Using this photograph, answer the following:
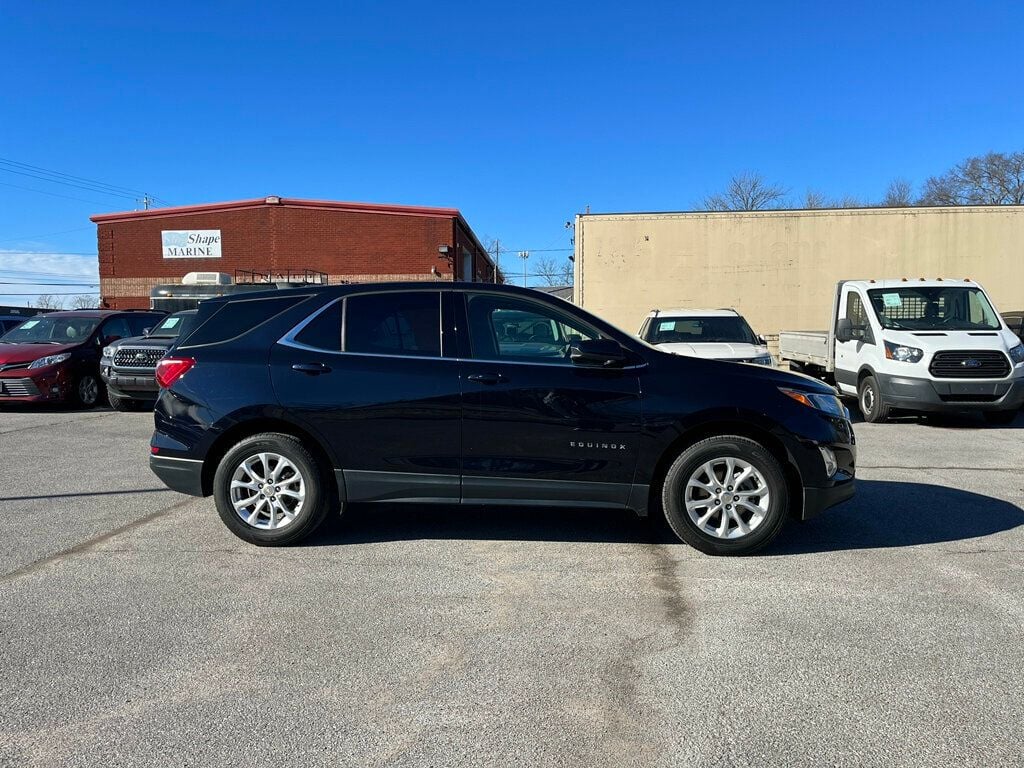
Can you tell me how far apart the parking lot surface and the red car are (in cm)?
732

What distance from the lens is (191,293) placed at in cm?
1905

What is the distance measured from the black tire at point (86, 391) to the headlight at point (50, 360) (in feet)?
1.38

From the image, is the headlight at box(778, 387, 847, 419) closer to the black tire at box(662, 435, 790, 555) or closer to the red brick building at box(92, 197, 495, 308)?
the black tire at box(662, 435, 790, 555)

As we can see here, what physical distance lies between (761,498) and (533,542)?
1.53m

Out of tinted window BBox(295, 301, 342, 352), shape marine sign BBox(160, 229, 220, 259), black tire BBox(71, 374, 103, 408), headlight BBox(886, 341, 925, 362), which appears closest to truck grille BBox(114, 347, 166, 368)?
black tire BBox(71, 374, 103, 408)

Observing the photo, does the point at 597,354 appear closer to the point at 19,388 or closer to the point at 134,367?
the point at 134,367

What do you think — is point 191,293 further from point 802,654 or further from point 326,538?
point 802,654

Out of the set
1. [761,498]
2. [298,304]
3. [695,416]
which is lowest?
[761,498]

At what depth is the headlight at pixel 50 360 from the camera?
12062 millimetres

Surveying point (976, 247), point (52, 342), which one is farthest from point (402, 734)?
point (976, 247)

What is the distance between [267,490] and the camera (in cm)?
486

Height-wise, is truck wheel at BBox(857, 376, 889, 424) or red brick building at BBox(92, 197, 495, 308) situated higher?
red brick building at BBox(92, 197, 495, 308)

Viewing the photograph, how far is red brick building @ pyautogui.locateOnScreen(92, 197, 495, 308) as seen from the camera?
104 feet

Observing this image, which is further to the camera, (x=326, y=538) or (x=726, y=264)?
(x=726, y=264)
